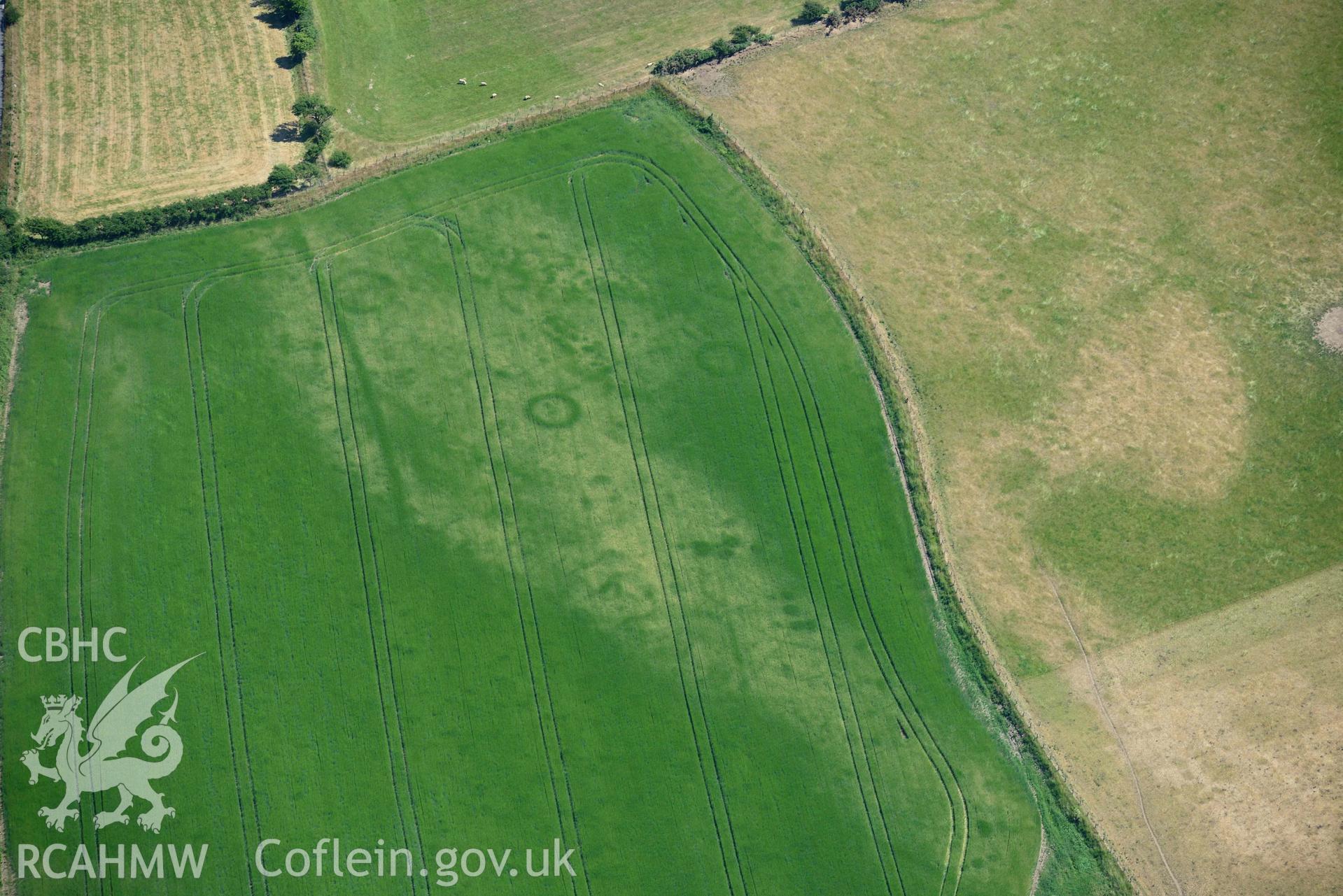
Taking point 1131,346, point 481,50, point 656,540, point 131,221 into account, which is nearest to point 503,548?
point 656,540

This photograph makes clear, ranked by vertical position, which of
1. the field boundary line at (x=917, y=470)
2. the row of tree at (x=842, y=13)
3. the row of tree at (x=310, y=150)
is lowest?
the field boundary line at (x=917, y=470)

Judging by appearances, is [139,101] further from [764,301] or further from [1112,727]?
[1112,727]

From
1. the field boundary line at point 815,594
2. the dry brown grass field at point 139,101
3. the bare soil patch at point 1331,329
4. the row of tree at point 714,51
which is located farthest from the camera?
the row of tree at point 714,51

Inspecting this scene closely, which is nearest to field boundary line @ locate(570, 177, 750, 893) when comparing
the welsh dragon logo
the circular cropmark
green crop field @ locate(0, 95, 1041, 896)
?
green crop field @ locate(0, 95, 1041, 896)

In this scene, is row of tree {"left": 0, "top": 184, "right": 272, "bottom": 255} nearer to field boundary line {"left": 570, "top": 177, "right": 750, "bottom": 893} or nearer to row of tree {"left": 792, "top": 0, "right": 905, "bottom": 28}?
field boundary line {"left": 570, "top": 177, "right": 750, "bottom": 893}

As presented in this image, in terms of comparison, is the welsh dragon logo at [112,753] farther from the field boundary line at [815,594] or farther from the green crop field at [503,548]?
the field boundary line at [815,594]

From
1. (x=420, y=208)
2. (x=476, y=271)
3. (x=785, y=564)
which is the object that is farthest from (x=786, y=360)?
(x=420, y=208)

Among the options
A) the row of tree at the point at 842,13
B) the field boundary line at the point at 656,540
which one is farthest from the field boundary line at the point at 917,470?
the row of tree at the point at 842,13
